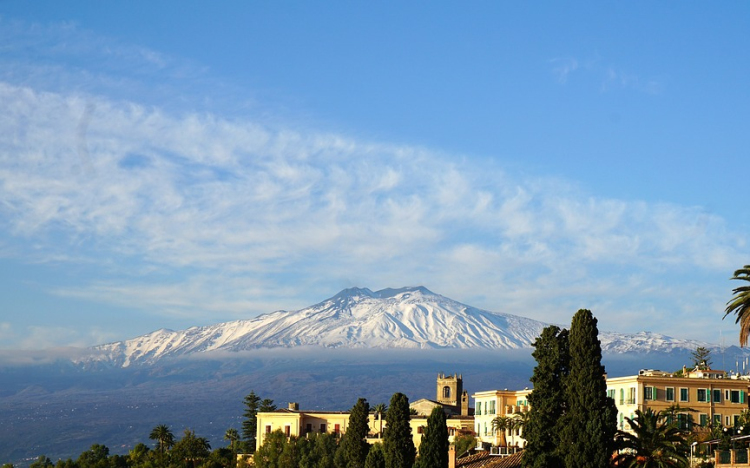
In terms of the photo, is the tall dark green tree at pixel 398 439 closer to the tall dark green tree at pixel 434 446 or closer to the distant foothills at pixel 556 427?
the distant foothills at pixel 556 427

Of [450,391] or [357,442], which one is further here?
[450,391]

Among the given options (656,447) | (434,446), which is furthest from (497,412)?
(656,447)

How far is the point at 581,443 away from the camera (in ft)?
231

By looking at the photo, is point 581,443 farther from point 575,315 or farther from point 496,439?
point 496,439

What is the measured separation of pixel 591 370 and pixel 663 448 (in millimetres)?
6892

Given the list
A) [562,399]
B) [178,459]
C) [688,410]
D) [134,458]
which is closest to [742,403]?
[688,410]

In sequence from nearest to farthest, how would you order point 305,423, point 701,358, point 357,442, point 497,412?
point 357,442
point 497,412
point 305,423
point 701,358

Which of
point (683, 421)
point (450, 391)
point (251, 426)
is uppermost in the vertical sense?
point (683, 421)

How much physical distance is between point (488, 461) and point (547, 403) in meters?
20.9

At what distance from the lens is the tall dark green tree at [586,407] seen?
6988 centimetres

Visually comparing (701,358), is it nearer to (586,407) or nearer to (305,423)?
(305,423)

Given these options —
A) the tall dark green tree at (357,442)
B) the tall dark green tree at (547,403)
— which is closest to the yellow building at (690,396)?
the tall dark green tree at (547,403)

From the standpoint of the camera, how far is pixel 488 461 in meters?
93.7

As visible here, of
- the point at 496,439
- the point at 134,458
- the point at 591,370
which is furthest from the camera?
the point at 134,458
